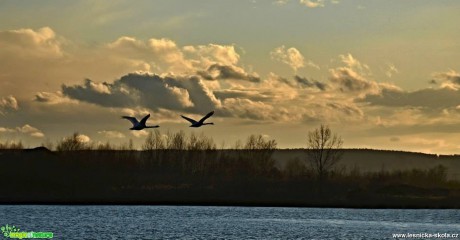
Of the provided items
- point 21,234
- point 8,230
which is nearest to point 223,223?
point 8,230

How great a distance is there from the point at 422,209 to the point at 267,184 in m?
22.2

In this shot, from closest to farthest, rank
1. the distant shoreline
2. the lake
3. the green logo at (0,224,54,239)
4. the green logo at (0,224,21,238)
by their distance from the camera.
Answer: the green logo at (0,224,54,239) < the green logo at (0,224,21,238) < the lake < the distant shoreline

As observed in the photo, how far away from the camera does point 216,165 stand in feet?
547

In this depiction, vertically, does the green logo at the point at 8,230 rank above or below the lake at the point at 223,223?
below

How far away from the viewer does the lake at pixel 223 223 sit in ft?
251

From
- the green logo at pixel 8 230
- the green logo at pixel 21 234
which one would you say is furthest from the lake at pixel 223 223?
the green logo at pixel 21 234

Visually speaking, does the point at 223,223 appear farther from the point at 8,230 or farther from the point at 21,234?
the point at 21,234

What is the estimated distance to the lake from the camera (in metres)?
76.5

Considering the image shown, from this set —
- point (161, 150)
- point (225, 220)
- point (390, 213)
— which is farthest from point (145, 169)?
point (225, 220)

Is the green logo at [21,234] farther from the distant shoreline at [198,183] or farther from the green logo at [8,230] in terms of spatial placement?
the distant shoreline at [198,183]

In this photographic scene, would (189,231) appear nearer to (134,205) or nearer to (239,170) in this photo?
(134,205)

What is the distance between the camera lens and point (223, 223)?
293ft

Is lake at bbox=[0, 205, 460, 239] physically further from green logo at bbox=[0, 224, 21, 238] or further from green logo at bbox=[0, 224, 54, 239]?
green logo at bbox=[0, 224, 54, 239]

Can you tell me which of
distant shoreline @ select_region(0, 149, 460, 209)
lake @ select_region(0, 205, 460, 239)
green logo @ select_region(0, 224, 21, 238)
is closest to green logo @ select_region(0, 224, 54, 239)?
green logo @ select_region(0, 224, 21, 238)
